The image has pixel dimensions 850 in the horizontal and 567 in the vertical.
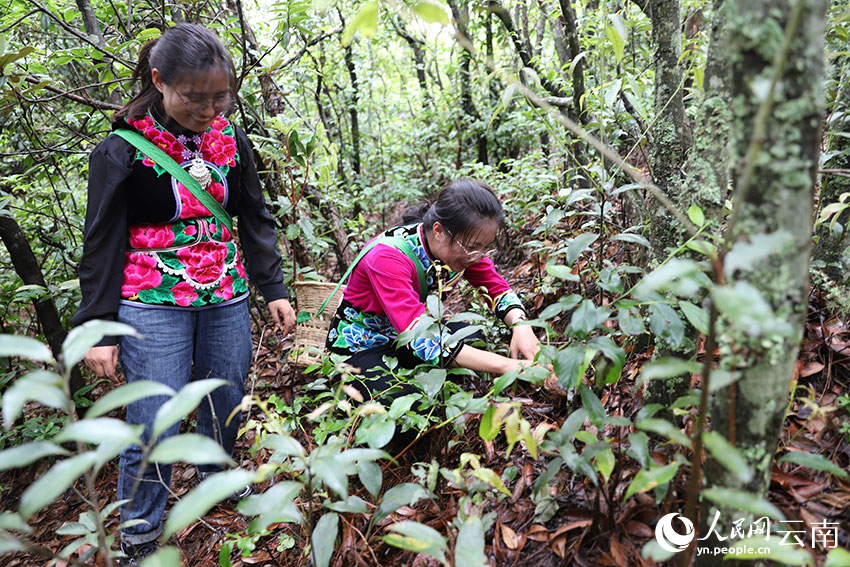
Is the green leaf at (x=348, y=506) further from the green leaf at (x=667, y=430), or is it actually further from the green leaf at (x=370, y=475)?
the green leaf at (x=667, y=430)

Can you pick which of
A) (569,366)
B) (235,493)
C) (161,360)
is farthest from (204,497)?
(235,493)

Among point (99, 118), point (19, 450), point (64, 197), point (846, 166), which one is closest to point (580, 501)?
point (19, 450)

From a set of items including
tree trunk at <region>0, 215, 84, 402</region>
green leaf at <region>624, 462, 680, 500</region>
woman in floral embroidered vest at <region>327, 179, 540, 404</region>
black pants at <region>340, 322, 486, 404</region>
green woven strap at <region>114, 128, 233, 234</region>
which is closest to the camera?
green leaf at <region>624, 462, 680, 500</region>

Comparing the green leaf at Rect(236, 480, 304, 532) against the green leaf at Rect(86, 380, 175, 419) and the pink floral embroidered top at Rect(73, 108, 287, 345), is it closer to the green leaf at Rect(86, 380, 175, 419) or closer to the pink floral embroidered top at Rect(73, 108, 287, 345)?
the green leaf at Rect(86, 380, 175, 419)

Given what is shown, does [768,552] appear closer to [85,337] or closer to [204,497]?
[204,497]

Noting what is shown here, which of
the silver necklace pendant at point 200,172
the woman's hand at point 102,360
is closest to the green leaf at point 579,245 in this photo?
the silver necklace pendant at point 200,172

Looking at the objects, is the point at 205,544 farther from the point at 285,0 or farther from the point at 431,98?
the point at 431,98

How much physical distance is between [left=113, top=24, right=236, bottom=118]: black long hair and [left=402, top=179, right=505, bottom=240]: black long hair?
1116 millimetres

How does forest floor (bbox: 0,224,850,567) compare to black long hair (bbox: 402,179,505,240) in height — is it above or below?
below

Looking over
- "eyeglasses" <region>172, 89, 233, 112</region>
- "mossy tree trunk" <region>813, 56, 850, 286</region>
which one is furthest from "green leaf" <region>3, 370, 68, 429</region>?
"mossy tree trunk" <region>813, 56, 850, 286</region>

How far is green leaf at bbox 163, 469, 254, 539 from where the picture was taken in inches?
28.8

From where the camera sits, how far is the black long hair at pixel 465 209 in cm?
241

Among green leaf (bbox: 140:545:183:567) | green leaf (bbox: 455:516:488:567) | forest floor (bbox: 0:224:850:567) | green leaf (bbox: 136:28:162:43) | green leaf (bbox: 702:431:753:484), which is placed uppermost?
green leaf (bbox: 136:28:162:43)

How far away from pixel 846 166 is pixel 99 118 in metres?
4.55
